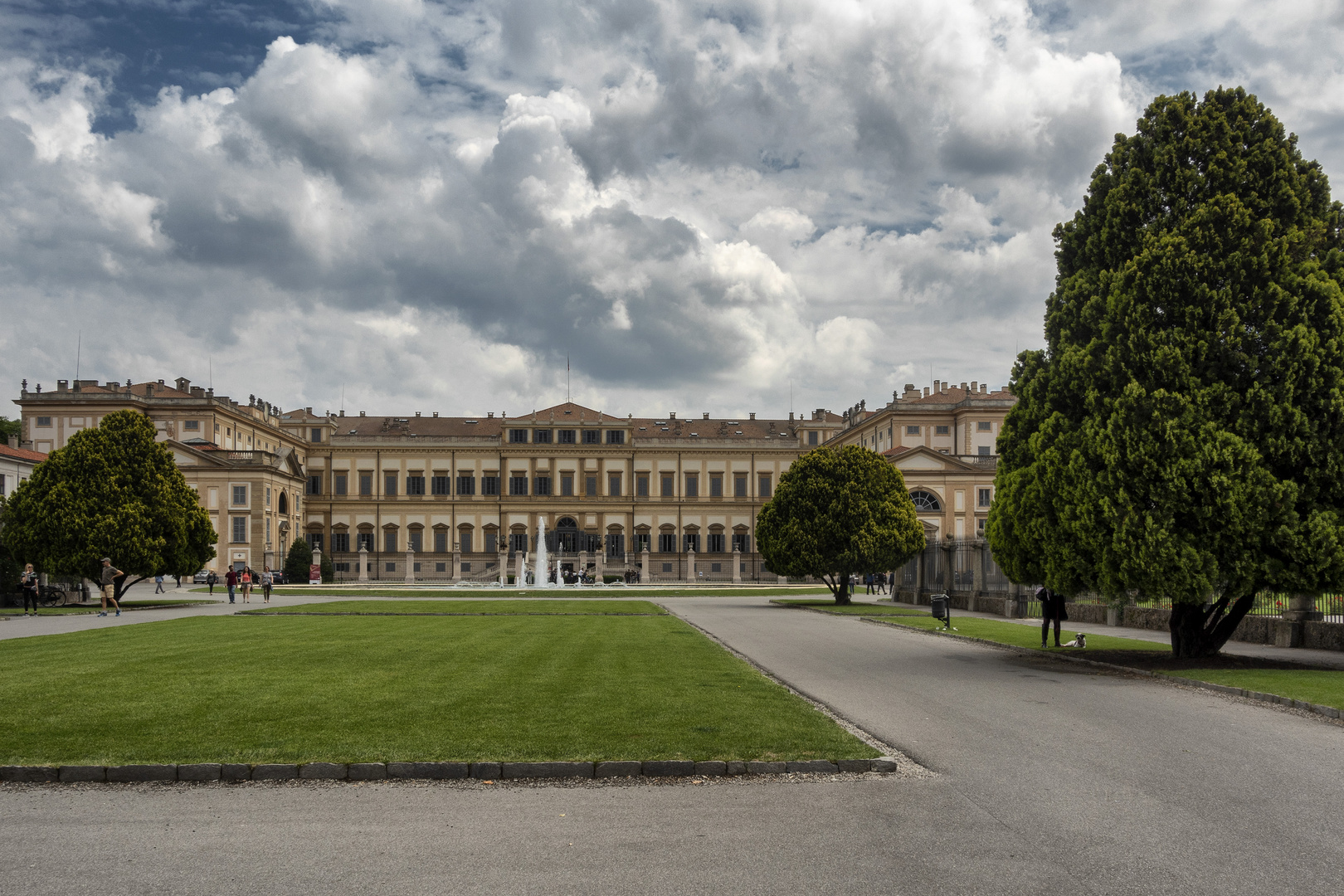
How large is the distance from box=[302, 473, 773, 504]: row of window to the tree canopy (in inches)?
2974

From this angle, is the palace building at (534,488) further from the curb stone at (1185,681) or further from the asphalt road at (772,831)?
the asphalt road at (772,831)

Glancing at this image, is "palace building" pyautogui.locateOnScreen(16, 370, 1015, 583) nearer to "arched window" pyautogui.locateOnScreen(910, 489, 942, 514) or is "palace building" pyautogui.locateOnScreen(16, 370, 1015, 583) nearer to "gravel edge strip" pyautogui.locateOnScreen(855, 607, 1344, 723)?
"arched window" pyautogui.locateOnScreen(910, 489, 942, 514)

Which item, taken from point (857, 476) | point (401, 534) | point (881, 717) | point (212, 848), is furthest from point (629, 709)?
point (401, 534)

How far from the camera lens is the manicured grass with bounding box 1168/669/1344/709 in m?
12.6

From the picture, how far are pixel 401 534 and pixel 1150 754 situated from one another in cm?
8658

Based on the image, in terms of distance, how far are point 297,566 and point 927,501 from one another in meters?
44.1

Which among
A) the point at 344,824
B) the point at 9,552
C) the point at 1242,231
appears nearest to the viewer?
the point at 344,824

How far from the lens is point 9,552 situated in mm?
36594

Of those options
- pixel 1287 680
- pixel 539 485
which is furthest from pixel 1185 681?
pixel 539 485

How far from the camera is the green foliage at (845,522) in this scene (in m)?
40.3

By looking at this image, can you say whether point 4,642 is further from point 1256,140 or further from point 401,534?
point 401,534

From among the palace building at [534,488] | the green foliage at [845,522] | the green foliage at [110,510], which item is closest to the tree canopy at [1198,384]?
the green foliage at [845,522]

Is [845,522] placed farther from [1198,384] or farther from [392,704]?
[392,704]

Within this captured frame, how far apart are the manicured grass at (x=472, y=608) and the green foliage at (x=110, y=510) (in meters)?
5.72
